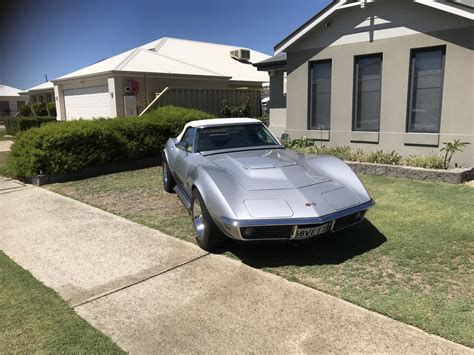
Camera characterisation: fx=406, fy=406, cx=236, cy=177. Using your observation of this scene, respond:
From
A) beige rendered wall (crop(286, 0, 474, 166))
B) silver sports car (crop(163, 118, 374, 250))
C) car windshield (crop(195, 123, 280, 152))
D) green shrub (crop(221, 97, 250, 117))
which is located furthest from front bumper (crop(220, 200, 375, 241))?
green shrub (crop(221, 97, 250, 117))

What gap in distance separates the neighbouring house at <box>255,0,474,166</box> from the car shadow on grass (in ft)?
15.2

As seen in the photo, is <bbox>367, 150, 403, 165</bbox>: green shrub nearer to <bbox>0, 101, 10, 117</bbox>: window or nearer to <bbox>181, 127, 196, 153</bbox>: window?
<bbox>181, 127, 196, 153</bbox>: window

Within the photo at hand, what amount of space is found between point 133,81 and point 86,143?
23.9 feet

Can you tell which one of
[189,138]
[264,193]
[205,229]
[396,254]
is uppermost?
[189,138]

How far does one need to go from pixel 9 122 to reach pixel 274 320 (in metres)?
24.4

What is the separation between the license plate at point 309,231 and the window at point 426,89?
18.8 feet

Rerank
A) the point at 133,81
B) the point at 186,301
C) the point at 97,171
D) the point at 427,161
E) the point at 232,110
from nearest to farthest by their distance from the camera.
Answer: the point at 186,301 < the point at 427,161 < the point at 97,171 < the point at 133,81 < the point at 232,110

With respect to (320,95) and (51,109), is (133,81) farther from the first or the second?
A: (51,109)

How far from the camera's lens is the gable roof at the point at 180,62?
57.3 ft

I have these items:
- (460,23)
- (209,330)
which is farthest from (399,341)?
(460,23)

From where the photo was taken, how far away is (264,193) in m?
4.24

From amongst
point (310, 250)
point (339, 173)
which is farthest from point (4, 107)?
point (310, 250)

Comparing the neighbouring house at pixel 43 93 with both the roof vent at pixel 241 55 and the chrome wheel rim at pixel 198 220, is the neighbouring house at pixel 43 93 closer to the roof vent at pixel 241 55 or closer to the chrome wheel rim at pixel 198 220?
→ the roof vent at pixel 241 55

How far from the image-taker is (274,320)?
3.21m
